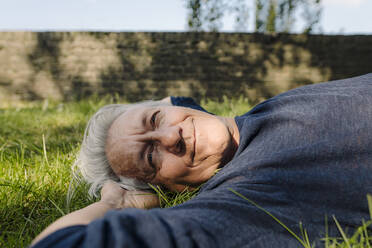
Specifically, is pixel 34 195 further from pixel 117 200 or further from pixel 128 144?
pixel 128 144

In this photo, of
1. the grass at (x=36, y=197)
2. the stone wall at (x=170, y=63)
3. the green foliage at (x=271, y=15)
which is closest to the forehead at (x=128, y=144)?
the grass at (x=36, y=197)

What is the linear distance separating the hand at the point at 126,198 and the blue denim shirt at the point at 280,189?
48 cm

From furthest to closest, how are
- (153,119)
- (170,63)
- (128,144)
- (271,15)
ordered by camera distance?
(271,15) → (170,63) → (153,119) → (128,144)

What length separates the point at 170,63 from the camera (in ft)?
25.7

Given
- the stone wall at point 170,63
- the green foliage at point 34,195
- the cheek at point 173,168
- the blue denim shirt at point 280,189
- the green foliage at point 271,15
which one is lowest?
the green foliage at point 34,195

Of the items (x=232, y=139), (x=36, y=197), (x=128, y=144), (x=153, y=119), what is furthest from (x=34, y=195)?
(x=232, y=139)

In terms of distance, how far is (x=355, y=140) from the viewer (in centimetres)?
119

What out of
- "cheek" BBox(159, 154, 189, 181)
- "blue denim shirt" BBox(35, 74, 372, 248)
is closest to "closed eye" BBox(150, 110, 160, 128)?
"cheek" BBox(159, 154, 189, 181)

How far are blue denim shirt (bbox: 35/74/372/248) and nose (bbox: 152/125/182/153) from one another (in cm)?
35

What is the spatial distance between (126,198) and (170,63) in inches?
260

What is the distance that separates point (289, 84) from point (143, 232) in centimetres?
783

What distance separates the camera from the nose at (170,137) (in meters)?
1.56

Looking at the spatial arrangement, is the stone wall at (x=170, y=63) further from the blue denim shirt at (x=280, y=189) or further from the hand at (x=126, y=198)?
the blue denim shirt at (x=280, y=189)

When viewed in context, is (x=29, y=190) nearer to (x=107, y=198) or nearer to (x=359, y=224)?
(x=107, y=198)
